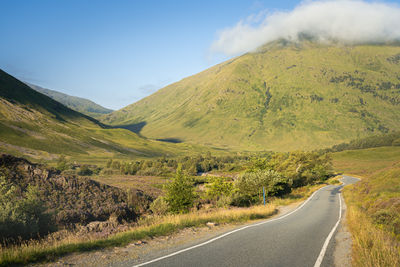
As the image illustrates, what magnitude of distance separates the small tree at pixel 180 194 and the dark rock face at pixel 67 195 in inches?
124

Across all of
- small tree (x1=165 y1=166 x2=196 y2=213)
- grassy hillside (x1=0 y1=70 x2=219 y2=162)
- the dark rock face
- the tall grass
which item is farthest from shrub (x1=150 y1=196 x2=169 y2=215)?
grassy hillside (x1=0 y1=70 x2=219 y2=162)

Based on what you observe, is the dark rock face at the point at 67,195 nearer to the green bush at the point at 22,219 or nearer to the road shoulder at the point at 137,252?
the green bush at the point at 22,219

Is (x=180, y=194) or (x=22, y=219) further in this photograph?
(x=180, y=194)

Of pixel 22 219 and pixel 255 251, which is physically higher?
pixel 22 219

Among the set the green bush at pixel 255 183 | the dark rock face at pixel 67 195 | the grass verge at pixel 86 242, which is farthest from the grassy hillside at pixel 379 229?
the dark rock face at pixel 67 195

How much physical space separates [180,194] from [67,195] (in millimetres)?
9388

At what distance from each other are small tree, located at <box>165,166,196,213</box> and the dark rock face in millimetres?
3141

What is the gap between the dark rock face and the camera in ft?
54.1

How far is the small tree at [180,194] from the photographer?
22000 mm

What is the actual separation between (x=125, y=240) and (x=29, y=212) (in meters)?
6.85

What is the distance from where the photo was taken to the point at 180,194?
22.4 meters

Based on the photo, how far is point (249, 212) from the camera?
57.9 ft

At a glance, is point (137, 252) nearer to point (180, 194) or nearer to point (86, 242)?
point (86, 242)

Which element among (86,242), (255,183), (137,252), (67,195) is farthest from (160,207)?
(255,183)
